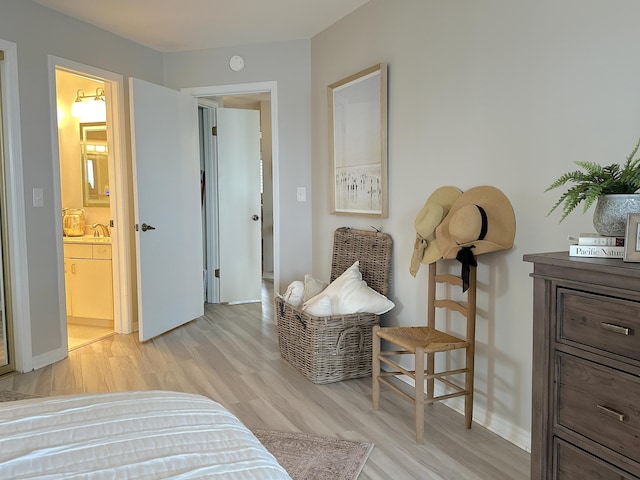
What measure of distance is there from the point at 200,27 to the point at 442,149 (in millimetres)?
2279

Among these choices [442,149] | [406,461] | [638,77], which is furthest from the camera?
[442,149]

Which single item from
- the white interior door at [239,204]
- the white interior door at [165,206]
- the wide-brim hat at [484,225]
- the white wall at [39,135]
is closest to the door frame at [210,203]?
the white interior door at [239,204]

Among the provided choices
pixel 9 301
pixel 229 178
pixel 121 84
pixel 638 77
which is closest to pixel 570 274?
pixel 638 77

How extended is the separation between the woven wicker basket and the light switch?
5.74 ft

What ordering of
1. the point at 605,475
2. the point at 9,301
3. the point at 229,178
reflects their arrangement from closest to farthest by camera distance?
the point at 605,475
the point at 9,301
the point at 229,178

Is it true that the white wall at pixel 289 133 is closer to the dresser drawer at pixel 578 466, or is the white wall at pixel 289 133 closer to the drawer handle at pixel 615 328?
the dresser drawer at pixel 578 466

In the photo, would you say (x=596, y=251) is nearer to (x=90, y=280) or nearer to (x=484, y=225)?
(x=484, y=225)

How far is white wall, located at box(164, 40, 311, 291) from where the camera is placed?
4387mm

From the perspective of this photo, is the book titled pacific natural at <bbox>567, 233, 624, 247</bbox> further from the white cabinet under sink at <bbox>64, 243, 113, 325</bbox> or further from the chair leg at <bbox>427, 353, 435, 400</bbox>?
the white cabinet under sink at <bbox>64, 243, 113, 325</bbox>

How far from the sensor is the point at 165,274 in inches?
171

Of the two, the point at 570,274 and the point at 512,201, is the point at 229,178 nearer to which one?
the point at 512,201

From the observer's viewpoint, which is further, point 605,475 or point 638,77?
point 638,77

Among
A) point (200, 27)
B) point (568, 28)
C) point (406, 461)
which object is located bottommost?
point (406, 461)

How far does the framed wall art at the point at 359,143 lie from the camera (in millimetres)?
3365
